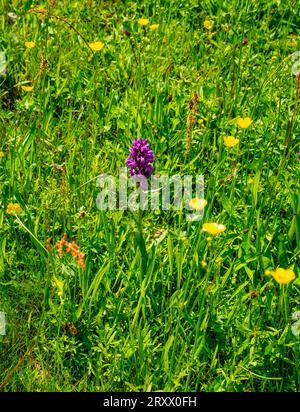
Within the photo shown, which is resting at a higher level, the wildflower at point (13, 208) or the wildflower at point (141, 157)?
the wildflower at point (141, 157)

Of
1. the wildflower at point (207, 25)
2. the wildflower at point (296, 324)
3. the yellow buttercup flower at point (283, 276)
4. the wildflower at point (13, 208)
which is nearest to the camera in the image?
the yellow buttercup flower at point (283, 276)

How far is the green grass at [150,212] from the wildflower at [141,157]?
0.22m

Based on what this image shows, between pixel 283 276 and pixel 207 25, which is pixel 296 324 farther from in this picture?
pixel 207 25

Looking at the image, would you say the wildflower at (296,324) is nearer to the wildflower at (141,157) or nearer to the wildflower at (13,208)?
the wildflower at (141,157)

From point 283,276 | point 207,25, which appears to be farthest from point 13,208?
point 207,25

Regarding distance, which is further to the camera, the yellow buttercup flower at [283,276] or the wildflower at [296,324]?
the wildflower at [296,324]

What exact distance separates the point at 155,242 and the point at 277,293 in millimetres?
474

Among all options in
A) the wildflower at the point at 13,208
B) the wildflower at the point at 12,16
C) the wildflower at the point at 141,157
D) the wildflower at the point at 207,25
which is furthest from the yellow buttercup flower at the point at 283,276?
the wildflower at the point at 12,16

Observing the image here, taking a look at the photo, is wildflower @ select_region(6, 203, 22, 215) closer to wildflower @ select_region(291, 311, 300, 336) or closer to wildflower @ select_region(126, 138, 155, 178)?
wildflower @ select_region(126, 138, 155, 178)

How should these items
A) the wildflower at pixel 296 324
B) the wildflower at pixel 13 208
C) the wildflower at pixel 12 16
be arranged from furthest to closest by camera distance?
the wildflower at pixel 12 16 < the wildflower at pixel 13 208 < the wildflower at pixel 296 324

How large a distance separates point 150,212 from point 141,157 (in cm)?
31

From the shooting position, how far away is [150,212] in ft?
8.47

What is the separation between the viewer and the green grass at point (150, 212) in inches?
82.9

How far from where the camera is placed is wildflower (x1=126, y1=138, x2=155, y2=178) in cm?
233
